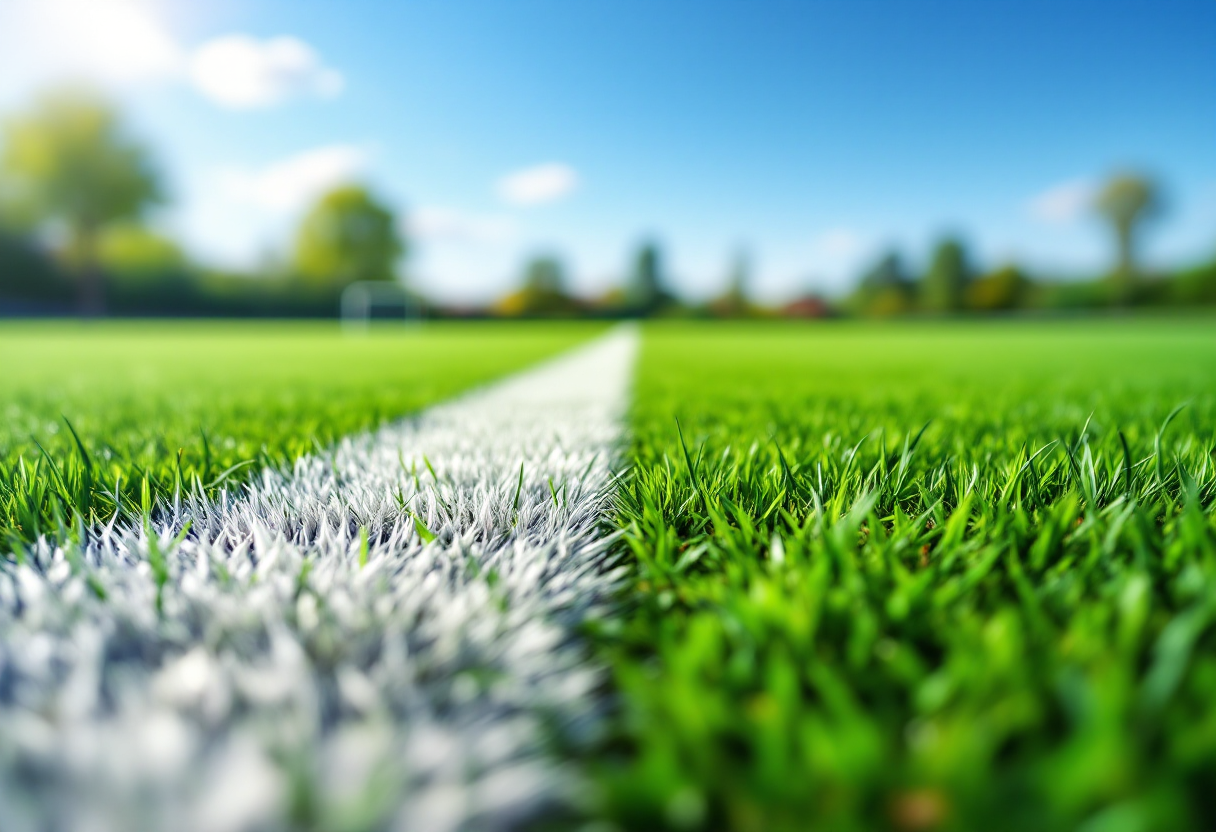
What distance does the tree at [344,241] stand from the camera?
152 ft

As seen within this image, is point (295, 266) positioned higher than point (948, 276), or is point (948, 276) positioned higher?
point (295, 266)

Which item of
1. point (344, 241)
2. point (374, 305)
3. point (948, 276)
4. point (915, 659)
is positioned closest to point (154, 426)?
point (915, 659)

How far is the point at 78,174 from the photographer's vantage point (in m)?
32.8

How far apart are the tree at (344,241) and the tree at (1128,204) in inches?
2081

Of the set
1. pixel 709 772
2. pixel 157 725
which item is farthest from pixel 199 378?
pixel 709 772

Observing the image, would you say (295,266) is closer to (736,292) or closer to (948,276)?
(736,292)

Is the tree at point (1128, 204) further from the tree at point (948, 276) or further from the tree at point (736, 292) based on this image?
the tree at point (736, 292)

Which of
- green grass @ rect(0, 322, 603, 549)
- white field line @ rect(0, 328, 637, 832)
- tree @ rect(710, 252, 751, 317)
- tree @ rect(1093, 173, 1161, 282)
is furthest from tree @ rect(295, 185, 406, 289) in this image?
tree @ rect(1093, 173, 1161, 282)

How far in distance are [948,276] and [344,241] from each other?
48148 millimetres

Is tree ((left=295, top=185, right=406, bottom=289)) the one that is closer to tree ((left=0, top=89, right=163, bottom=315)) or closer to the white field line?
→ tree ((left=0, top=89, right=163, bottom=315))

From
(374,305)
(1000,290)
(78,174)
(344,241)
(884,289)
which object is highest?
(78,174)

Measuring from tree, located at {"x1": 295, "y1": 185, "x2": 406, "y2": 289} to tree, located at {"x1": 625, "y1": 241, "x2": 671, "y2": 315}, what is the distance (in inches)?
856

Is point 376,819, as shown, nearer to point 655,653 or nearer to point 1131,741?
point 655,653

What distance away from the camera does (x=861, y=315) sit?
5572 centimetres
